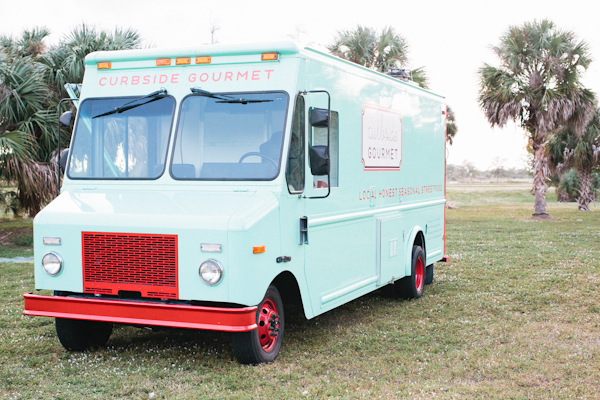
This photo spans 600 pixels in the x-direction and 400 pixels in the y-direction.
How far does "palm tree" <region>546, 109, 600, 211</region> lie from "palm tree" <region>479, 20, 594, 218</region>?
5.16 metres

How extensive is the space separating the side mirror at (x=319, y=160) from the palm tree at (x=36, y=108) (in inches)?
424

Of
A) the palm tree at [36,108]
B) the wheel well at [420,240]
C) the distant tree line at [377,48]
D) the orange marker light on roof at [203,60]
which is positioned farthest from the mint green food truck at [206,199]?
the distant tree line at [377,48]

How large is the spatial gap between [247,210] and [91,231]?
1.39 m

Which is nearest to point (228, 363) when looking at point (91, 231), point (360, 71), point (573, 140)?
point (91, 231)

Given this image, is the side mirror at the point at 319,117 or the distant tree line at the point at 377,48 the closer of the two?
the side mirror at the point at 319,117

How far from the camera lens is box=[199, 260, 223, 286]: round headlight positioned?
17.1 ft

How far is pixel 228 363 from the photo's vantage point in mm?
5844

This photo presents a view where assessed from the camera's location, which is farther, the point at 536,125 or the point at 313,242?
the point at 536,125

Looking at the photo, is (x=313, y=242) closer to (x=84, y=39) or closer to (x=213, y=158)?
(x=213, y=158)

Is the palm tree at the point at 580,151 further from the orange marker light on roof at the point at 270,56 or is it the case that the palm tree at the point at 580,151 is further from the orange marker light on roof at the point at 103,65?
the orange marker light on roof at the point at 103,65

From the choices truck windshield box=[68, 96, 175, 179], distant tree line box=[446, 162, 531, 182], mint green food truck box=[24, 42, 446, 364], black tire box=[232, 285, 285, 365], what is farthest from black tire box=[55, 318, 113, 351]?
Answer: distant tree line box=[446, 162, 531, 182]

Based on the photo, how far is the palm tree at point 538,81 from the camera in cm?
2473

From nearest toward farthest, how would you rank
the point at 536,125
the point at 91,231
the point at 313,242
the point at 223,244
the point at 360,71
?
the point at 223,244 < the point at 91,231 < the point at 313,242 < the point at 360,71 < the point at 536,125

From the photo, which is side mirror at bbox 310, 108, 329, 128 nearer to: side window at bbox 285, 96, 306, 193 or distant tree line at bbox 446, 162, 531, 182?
side window at bbox 285, 96, 306, 193
